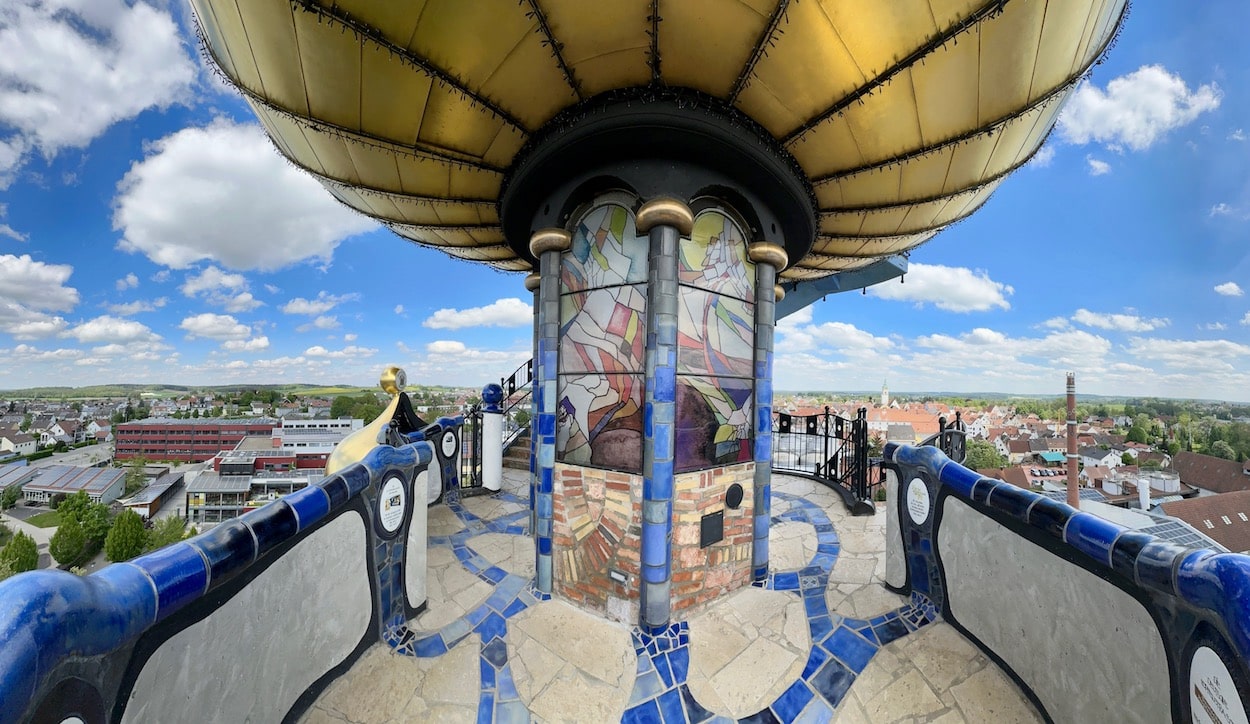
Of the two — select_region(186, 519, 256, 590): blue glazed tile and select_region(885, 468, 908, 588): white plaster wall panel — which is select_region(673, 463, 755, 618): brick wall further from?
select_region(186, 519, 256, 590): blue glazed tile

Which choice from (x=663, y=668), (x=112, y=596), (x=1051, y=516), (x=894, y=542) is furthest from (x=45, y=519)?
(x=1051, y=516)

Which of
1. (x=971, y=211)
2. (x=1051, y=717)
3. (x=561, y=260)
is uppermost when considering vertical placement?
(x=971, y=211)

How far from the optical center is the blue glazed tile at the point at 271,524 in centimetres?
226

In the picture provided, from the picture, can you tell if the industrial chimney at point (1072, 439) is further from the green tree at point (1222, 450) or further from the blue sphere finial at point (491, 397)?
the green tree at point (1222, 450)

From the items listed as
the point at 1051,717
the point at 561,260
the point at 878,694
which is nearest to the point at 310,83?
the point at 561,260

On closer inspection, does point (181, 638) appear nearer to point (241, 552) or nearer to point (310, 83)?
point (241, 552)

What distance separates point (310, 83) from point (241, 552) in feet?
10.7

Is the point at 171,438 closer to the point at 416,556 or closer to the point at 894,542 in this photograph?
the point at 416,556

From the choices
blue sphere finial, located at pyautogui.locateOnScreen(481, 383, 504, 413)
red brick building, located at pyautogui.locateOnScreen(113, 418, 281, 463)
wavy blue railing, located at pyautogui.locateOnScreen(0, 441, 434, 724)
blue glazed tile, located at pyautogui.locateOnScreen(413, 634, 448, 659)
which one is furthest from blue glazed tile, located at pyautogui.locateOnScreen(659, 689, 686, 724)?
red brick building, located at pyautogui.locateOnScreen(113, 418, 281, 463)

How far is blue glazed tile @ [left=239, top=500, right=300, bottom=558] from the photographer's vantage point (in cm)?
226

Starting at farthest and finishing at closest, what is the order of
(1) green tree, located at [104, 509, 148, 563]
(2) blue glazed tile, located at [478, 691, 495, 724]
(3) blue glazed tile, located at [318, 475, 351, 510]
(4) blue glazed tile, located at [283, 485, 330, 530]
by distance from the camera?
(1) green tree, located at [104, 509, 148, 563] → (2) blue glazed tile, located at [478, 691, 495, 724] → (3) blue glazed tile, located at [318, 475, 351, 510] → (4) blue glazed tile, located at [283, 485, 330, 530]

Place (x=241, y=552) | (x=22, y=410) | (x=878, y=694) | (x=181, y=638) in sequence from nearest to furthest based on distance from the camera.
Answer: (x=181, y=638) → (x=241, y=552) → (x=878, y=694) → (x=22, y=410)

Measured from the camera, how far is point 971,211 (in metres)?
5.11

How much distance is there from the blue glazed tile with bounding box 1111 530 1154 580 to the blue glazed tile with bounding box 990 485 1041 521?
2.01 ft
